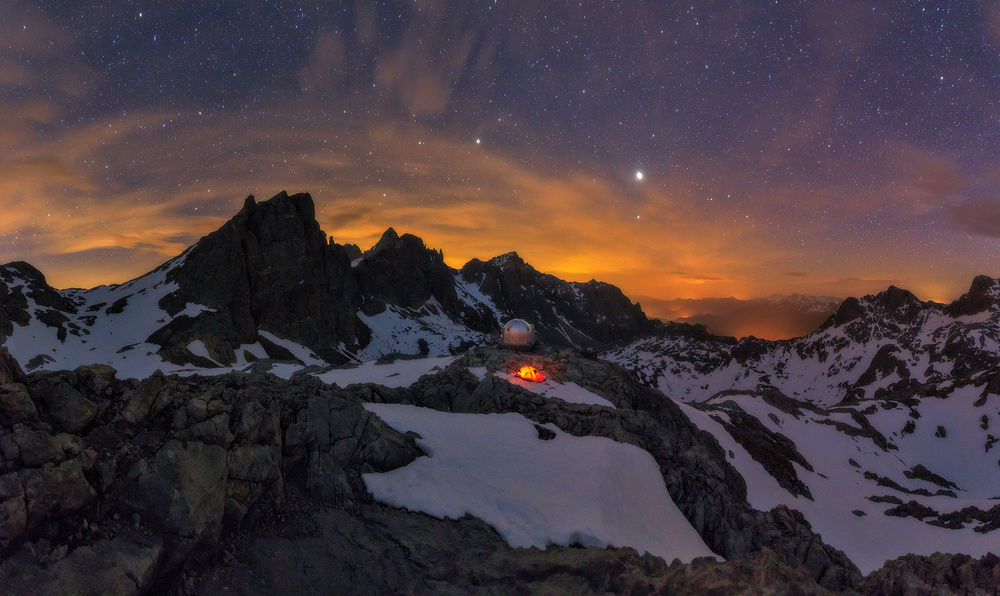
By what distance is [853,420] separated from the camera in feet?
211

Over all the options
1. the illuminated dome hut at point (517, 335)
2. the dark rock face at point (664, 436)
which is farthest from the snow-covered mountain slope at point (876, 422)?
the illuminated dome hut at point (517, 335)

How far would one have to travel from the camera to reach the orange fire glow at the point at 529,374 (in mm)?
34562

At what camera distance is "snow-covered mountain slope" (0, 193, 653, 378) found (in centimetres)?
6931

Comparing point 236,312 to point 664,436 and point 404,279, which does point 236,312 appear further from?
point 664,436

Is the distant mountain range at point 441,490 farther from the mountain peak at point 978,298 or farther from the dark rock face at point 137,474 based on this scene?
the mountain peak at point 978,298

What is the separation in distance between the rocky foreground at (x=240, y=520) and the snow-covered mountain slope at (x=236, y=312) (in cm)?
4031

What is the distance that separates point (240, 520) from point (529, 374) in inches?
1030

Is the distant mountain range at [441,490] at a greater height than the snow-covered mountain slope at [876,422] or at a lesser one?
greater

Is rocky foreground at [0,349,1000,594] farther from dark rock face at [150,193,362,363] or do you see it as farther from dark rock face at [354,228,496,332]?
dark rock face at [354,228,496,332]

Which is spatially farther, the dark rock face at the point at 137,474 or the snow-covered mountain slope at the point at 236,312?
the snow-covered mountain slope at the point at 236,312

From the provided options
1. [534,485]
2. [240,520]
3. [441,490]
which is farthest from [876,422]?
[240,520]

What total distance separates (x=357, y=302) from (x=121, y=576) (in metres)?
139

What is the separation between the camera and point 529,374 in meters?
35.0

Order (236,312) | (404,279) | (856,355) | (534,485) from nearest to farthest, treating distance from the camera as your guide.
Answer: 1. (534,485)
2. (236,312)
3. (856,355)
4. (404,279)
